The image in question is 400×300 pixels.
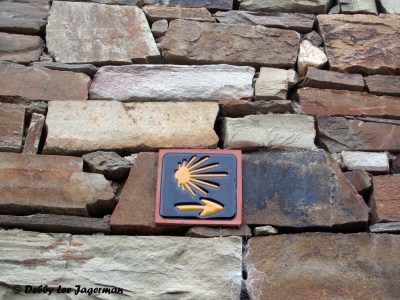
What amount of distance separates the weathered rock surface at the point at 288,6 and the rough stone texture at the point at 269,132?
0.77 metres

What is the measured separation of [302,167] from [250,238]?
36cm

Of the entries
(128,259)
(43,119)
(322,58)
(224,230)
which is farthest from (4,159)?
(322,58)

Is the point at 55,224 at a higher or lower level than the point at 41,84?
lower

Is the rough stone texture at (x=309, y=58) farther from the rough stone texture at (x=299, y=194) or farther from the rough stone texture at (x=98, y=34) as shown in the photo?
the rough stone texture at (x=98, y=34)

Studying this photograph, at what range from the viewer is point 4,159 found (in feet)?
8.71

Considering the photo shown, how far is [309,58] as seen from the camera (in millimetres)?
3088

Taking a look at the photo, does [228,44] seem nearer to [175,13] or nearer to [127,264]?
[175,13]

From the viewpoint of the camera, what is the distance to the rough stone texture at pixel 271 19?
329 centimetres

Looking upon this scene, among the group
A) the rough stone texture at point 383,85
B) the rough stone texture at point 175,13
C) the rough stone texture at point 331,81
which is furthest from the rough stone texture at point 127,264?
the rough stone texture at point 175,13

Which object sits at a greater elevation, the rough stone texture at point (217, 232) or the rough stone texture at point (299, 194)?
the rough stone texture at point (299, 194)

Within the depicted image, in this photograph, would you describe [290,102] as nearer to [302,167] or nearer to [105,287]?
[302,167]

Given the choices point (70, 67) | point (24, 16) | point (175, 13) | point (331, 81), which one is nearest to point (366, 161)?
point (331, 81)

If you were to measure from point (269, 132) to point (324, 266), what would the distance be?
24.0 inches

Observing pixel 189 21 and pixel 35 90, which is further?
pixel 189 21
